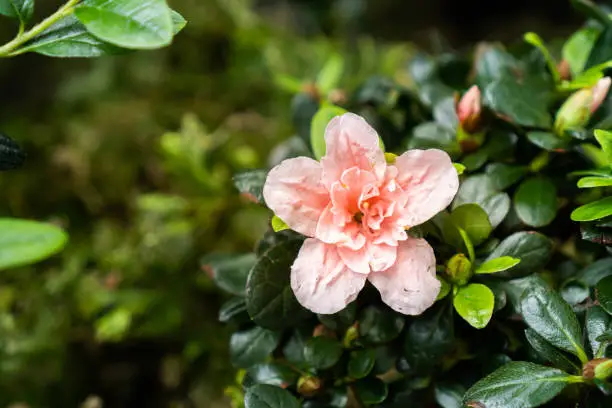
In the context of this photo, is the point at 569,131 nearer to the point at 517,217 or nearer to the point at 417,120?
the point at 517,217

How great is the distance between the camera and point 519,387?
26.1 inches

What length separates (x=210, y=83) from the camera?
1.85 meters

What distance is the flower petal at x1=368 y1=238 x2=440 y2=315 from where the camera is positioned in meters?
0.69

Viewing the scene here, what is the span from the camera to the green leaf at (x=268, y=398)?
2.39 feet

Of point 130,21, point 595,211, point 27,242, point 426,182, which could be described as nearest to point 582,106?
point 595,211

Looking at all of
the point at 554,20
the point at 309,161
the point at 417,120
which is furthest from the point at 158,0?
the point at 554,20

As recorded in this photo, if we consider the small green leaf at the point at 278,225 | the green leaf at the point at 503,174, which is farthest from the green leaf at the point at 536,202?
the small green leaf at the point at 278,225

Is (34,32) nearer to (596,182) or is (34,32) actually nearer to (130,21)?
(130,21)

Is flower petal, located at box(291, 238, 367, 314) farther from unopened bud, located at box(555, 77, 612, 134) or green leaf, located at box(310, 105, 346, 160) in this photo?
unopened bud, located at box(555, 77, 612, 134)

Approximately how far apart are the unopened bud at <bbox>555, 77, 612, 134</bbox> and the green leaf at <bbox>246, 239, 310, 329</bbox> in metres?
0.43

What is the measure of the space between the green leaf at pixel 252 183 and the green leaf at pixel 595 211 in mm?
407

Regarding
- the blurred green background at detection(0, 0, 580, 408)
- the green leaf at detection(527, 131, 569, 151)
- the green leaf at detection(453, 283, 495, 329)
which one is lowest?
the blurred green background at detection(0, 0, 580, 408)

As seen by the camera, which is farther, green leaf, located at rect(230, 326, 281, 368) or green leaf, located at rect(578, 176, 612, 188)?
green leaf, located at rect(230, 326, 281, 368)

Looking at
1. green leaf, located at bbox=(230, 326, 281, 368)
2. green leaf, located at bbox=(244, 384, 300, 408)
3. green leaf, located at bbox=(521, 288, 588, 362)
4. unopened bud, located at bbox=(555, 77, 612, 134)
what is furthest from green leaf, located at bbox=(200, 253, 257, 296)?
unopened bud, located at bbox=(555, 77, 612, 134)
